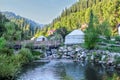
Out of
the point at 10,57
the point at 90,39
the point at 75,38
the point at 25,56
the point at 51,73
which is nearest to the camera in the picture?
→ the point at 51,73

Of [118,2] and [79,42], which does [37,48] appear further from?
[118,2]

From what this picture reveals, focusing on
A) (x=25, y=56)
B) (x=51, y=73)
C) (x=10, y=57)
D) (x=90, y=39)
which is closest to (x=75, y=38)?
(x=90, y=39)

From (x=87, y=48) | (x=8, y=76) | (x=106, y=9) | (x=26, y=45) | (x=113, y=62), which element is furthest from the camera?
(x=106, y=9)

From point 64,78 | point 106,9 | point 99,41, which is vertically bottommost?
point 64,78

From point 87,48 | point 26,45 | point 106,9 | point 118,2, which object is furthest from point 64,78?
point 106,9

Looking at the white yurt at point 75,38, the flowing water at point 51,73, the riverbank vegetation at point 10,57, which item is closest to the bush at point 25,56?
the riverbank vegetation at point 10,57

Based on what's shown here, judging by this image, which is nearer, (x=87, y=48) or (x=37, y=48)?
(x=87, y=48)

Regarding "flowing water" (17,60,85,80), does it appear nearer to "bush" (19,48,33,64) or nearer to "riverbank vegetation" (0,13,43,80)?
"riverbank vegetation" (0,13,43,80)

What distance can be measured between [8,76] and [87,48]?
48.4 metres

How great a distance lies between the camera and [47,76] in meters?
47.9

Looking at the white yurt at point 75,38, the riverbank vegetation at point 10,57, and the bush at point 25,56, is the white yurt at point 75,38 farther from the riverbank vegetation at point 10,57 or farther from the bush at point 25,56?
the bush at point 25,56

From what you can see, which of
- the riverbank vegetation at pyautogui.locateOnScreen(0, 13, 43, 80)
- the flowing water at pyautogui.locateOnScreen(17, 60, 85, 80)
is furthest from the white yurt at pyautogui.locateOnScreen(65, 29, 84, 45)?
the flowing water at pyautogui.locateOnScreen(17, 60, 85, 80)

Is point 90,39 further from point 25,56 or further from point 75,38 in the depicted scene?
point 25,56

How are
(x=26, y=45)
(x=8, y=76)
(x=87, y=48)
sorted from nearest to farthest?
(x=8, y=76) < (x=87, y=48) < (x=26, y=45)
